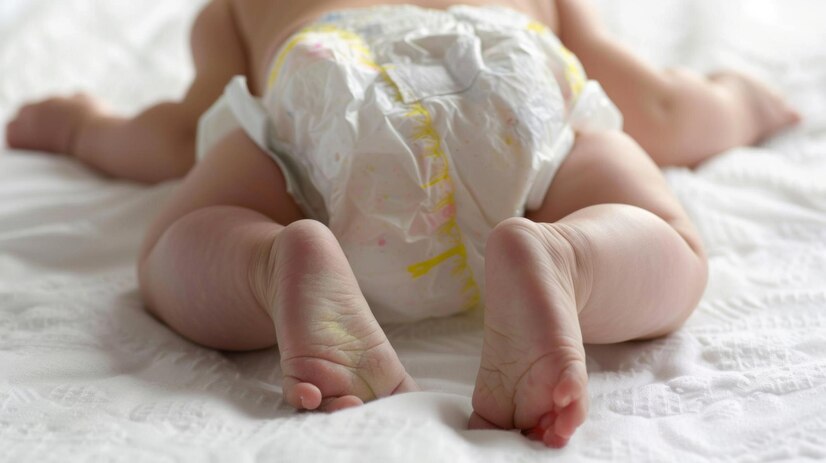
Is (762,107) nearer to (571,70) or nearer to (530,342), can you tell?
(571,70)

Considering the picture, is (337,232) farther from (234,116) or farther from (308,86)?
(234,116)

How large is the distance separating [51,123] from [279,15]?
510mm

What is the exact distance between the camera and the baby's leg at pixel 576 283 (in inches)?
29.4

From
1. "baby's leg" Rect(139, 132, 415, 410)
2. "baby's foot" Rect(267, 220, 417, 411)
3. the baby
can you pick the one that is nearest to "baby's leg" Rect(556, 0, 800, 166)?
the baby

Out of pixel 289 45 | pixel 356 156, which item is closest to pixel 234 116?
pixel 289 45

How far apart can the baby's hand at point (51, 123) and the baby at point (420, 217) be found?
0.42 meters

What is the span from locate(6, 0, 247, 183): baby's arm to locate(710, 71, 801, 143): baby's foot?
0.82m

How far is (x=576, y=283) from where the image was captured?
827 mm

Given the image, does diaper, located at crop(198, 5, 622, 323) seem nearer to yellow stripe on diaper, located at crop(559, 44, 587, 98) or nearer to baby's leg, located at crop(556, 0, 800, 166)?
yellow stripe on diaper, located at crop(559, 44, 587, 98)

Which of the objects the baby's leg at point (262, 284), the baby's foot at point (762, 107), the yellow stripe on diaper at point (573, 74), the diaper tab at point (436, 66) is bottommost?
the baby's foot at point (762, 107)

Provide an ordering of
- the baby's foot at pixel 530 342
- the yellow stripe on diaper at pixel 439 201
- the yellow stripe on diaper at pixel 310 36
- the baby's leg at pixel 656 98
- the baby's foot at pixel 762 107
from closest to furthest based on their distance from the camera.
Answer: the baby's foot at pixel 530 342, the yellow stripe on diaper at pixel 439 201, the yellow stripe on diaper at pixel 310 36, the baby's leg at pixel 656 98, the baby's foot at pixel 762 107

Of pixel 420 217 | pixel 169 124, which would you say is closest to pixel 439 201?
pixel 420 217

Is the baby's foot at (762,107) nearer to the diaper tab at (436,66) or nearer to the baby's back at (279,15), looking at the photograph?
the baby's back at (279,15)

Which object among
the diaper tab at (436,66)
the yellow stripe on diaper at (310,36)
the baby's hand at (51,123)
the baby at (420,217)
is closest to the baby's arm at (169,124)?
the baby's hand at (51,123)
